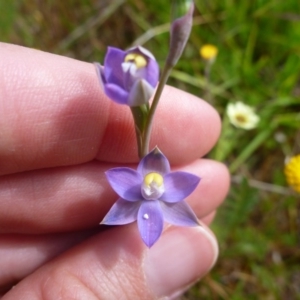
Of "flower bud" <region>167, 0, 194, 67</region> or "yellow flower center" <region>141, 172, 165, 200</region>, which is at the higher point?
"flower bud" <region>167, 0, 194, 67</region>

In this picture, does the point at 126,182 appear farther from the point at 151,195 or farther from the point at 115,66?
the point at 115,66

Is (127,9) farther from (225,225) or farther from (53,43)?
(225,225)

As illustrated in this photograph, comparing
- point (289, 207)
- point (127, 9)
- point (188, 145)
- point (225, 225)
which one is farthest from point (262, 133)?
point (127, 9)

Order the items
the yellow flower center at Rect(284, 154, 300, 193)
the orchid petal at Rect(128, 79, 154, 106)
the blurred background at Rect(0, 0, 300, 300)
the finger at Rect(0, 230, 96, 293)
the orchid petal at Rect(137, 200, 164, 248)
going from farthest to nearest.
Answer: the blurred background at Rect(0, 0, 300, 300)
the yellow flower center at Rect(284, 154, 300, 193)
the finger at Rect(0, 230, 96, 293)
the orchid petal at Rect(137, 200, 164, 248)
the orchid petal at Rect(128, 79, 154, 106)

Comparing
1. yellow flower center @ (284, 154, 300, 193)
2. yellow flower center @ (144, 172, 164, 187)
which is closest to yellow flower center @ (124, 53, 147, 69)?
yellow flower center @ (144, 172, 164, 187)

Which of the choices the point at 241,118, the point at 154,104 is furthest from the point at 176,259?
the point at 241,118

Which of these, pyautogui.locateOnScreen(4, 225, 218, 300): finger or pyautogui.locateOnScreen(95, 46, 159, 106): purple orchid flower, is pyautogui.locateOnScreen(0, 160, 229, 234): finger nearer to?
pyautogui.locateOnScreen(4, 225, 218, 300): finger
